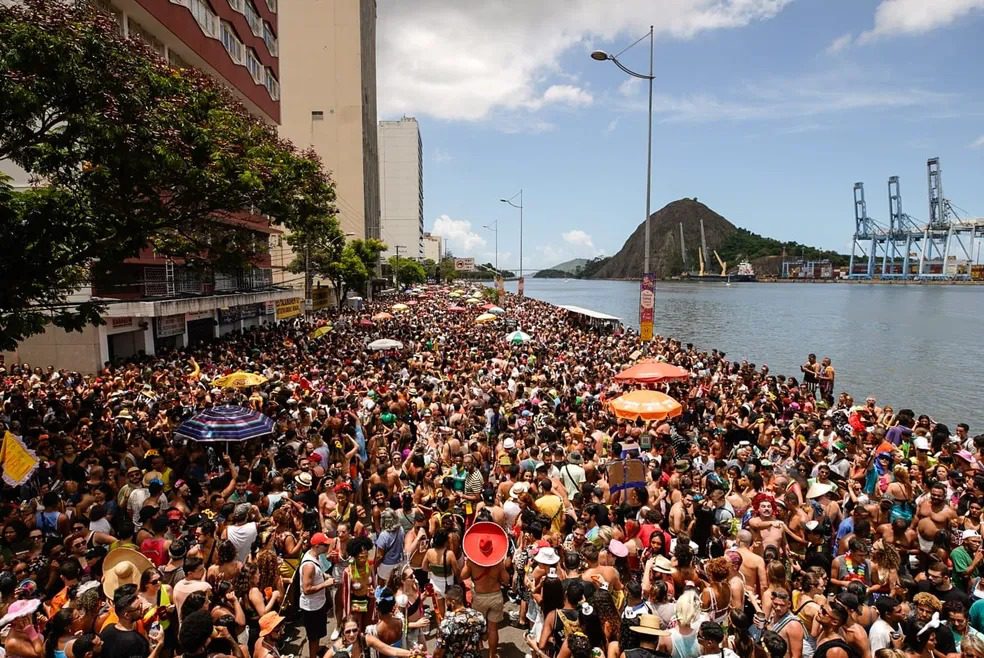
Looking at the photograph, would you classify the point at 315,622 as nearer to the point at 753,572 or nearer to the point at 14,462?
the point at 753,572

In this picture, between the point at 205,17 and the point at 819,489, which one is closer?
the point at 819,489

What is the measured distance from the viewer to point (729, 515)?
21.8 feet

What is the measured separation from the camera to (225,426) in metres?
8.69

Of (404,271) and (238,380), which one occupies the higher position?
(404,271)

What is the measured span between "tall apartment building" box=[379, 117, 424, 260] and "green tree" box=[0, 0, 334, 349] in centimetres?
15540

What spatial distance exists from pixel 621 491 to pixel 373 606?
3.61 metres

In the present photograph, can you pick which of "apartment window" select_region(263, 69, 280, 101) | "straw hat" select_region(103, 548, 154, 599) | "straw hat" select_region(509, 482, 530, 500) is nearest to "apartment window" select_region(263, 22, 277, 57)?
"apartment window" select_region(263, 69, 280, 101)

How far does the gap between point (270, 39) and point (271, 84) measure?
2.66 m

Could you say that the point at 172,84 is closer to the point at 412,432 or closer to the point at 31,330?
the point at 31,330

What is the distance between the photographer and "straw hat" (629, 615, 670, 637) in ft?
14.2

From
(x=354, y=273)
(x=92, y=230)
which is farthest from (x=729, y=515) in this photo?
(x=354, y=273)

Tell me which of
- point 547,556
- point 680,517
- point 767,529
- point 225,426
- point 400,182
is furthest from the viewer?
point 400,182

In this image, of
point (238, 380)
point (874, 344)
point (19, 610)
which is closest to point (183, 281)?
point (238, 380)

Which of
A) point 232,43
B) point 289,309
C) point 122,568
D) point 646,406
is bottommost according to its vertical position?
point 122,568
